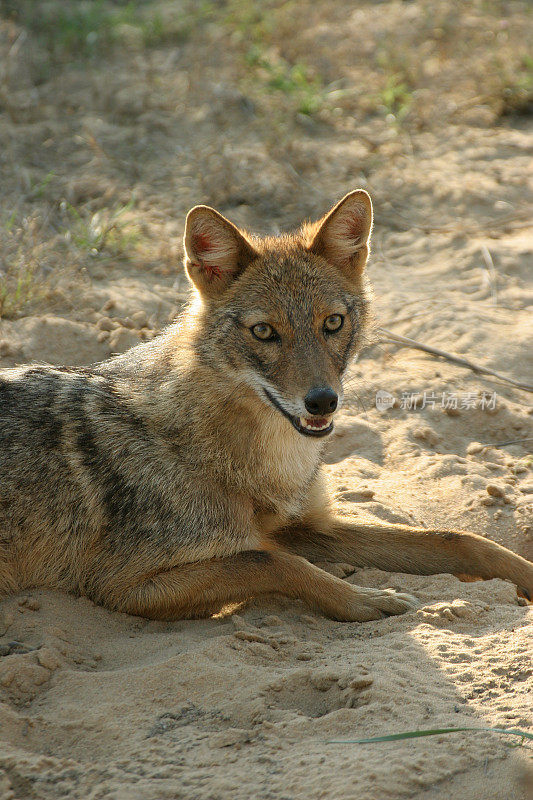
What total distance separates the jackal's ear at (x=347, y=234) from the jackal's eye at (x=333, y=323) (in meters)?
0.44

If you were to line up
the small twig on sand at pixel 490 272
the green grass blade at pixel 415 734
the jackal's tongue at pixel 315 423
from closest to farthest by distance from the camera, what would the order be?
the green grass blade at pixel 415 734 → the jackal's tongue at pixel 315 423 → the small twig on sand at pixel 490 272

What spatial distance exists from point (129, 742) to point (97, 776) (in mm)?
231

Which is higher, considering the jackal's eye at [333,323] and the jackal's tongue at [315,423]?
the jackal's eye at [333,323]

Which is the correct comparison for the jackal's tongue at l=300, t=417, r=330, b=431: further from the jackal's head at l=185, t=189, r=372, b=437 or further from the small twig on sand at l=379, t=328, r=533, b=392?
the small twig on sand at l=379, t=328, r=533, b=392

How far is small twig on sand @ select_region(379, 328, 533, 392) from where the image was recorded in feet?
21.6

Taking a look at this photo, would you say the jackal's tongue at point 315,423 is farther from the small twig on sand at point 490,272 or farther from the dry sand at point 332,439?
the small twig on sand at point 490,272

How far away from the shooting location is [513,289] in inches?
300

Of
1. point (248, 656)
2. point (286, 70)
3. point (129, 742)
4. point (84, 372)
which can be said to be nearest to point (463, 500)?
point (248, 656)

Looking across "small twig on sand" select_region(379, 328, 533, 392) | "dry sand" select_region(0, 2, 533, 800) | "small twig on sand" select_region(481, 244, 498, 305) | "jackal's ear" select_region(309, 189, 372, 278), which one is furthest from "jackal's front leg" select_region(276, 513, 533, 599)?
"small twig on sand" select_region(481, 244, 498, 305)

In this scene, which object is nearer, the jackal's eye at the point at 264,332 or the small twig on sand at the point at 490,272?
the jackal's eye at the point at 264,332

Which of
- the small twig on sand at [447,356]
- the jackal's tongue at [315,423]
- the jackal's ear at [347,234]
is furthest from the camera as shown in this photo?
the small twig on sand at [447,356]

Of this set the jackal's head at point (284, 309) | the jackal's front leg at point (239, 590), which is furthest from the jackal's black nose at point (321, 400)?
the jackal's front leg at point (239, 590)

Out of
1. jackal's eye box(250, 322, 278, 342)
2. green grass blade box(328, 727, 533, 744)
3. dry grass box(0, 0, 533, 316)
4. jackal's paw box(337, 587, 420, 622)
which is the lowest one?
jackal's paw box(337, 587, 420, 622)

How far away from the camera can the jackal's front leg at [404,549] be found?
4.81 metres
